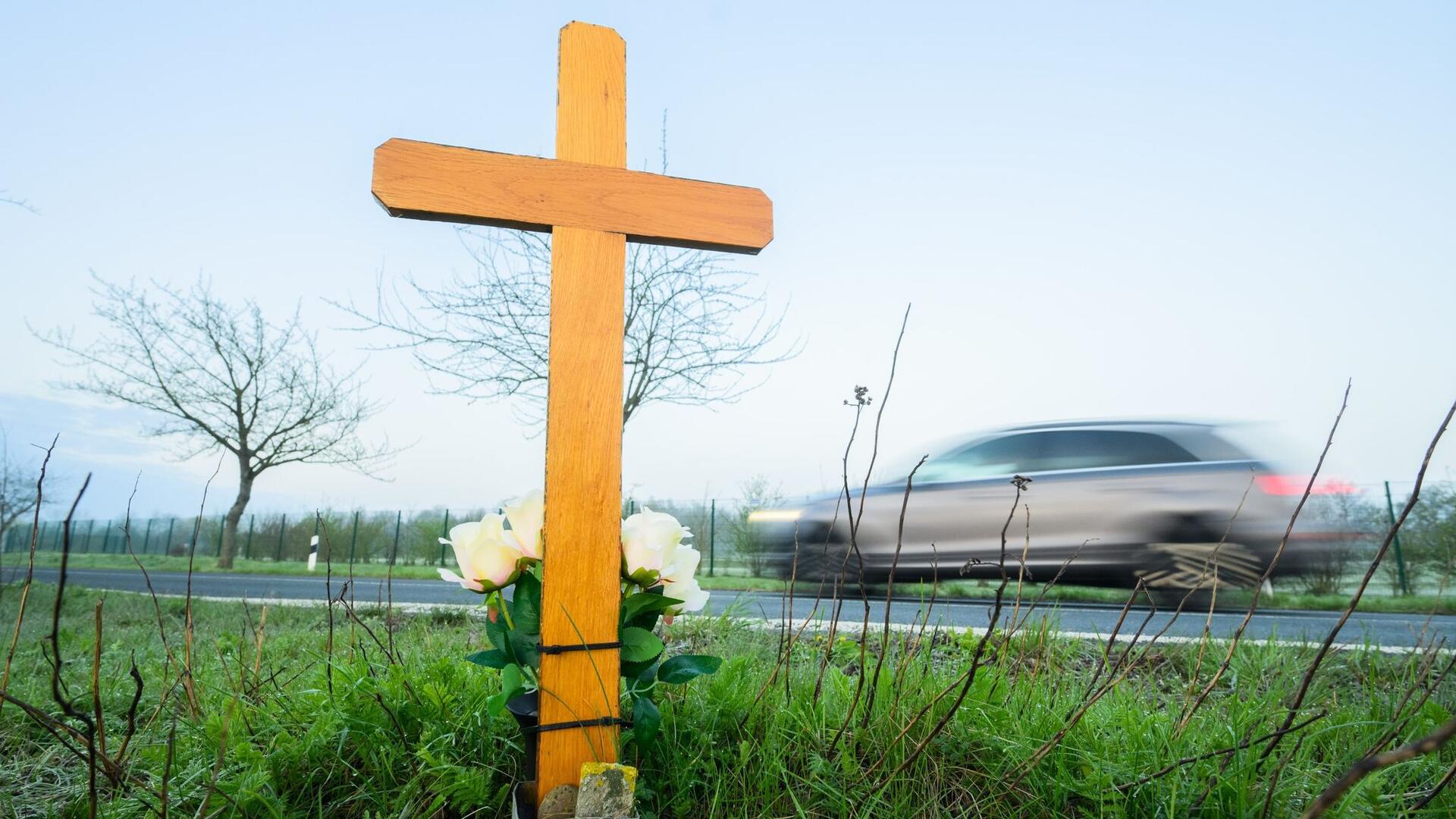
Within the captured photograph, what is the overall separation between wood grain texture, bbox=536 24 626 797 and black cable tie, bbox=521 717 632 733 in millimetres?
10

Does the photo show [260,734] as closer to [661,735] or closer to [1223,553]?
[661,735]

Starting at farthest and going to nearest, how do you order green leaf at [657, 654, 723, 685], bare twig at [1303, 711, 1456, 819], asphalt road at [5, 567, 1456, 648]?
1. asphalt road at [5, 567, 1456, 648]
2. green leaf at [657, 654, 723, 685]
3. bare twig at [1303, 711, 1456, 819]

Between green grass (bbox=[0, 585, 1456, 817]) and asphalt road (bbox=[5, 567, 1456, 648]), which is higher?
green grass (bbox=[0, 585, 1456, 817])

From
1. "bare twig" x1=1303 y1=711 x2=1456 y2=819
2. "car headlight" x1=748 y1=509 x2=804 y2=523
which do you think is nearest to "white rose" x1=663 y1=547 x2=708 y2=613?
"bare twig" x1=1303 y1=711 x2=1456 y2=819


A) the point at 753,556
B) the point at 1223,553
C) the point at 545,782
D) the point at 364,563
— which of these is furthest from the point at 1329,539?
the point at 364,563

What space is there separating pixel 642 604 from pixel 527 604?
27cm

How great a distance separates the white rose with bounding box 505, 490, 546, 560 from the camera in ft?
5.85

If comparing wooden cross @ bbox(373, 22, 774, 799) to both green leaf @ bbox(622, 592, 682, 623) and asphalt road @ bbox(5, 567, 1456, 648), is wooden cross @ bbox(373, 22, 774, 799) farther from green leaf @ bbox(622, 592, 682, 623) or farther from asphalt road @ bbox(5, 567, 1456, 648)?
asphalt road @ bbox(5, 567, 1456, 648)

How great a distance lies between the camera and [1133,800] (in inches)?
66.9

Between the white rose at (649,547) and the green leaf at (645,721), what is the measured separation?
0.27 metres

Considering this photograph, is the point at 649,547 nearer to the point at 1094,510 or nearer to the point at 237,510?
the point at 1094,510

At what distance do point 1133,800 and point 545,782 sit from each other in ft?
4.30

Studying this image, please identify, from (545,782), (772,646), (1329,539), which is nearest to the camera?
(545,782)

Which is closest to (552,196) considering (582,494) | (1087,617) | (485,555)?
(582,494)
